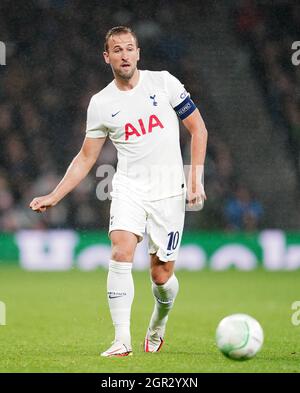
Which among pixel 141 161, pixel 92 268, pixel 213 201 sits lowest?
pixel 92 268

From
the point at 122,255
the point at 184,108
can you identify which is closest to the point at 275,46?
the point at 184,108

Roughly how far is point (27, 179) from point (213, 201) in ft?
8.93

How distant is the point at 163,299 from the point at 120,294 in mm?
576

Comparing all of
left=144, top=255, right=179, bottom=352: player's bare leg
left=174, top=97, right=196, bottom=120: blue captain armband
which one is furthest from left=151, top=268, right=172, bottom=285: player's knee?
left=174, top=97, right=196, bottom=120: blue captain armband

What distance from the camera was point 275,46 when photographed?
15.3 meters

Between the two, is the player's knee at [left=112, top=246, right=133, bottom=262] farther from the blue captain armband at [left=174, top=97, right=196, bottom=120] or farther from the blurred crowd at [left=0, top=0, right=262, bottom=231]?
the blurred crowd at [left=0, top=0, right=262, bottom=231]

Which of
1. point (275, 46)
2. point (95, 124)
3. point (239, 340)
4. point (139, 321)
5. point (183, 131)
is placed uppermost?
point (275, 46)

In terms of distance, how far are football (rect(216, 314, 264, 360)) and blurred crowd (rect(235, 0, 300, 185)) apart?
9365mm

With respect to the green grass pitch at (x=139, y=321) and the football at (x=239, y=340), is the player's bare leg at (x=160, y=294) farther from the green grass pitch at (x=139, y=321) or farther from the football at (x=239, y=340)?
the football at (x=239, y=340)

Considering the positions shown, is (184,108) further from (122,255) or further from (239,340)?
(239,340)

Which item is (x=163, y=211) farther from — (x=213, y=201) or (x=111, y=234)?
(x=213, y=201)

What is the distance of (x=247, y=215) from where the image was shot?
46.8ft

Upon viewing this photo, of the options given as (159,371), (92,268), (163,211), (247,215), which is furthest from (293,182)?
(159,371)

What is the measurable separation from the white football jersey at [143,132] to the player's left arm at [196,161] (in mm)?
123
